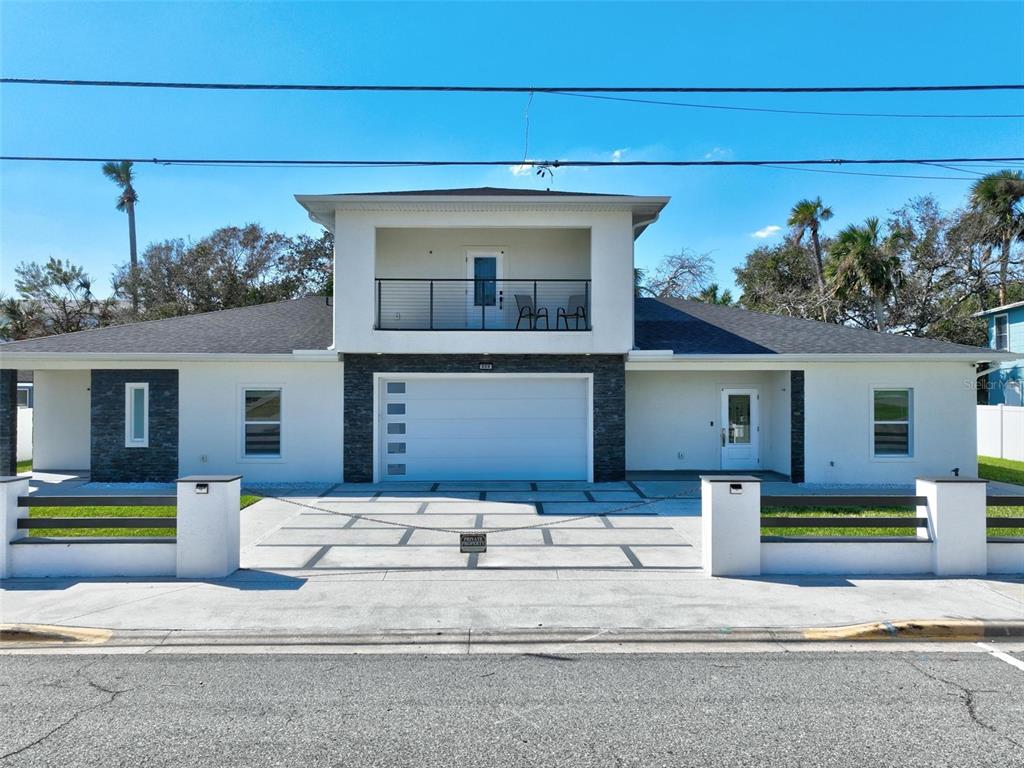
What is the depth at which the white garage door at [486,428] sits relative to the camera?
14.4 meters

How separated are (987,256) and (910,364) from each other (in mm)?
21759

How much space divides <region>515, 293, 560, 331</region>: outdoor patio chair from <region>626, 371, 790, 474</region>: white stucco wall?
2734 millimetres

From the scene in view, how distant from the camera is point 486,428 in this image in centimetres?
1448

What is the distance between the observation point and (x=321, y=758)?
12.1ft

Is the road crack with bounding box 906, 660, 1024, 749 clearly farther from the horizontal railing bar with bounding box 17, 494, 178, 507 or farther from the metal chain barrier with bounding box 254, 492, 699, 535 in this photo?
the horizontal railing bar with bounding box 17, 494, 178, 507

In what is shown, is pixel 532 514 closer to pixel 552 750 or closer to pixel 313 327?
pixel 552 750

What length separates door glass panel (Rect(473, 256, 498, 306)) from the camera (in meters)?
15.3

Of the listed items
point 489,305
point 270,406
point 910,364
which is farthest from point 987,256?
point 270,406

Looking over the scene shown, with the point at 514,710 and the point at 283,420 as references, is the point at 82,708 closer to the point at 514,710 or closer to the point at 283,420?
the point at 514,710

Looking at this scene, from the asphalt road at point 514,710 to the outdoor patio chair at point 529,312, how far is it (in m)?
10.0

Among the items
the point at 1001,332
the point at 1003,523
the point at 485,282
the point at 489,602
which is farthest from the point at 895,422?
the point at 1001,332

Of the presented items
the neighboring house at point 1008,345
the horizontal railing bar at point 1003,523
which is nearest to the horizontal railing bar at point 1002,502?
the horizontal railing bar at point 1003,523

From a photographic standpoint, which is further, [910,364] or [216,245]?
[216,245]

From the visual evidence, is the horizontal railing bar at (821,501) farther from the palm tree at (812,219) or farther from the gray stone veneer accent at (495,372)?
the palm tree at (812,219)
